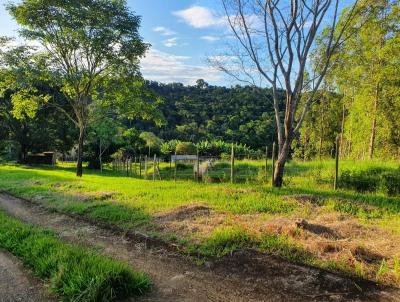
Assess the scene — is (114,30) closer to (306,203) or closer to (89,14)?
(89,14)

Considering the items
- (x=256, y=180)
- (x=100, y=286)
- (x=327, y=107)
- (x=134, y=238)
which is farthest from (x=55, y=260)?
(x=327, y=107)

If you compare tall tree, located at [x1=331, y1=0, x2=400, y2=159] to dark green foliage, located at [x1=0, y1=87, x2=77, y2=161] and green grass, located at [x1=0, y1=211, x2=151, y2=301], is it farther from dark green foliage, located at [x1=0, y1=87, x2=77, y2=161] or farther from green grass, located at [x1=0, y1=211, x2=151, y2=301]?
dark green foliage, located at [x1=0, y1=87, x2=77, y2=161]

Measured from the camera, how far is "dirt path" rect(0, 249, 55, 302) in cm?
457

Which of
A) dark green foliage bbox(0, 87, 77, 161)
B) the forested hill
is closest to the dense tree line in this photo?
the forested hill

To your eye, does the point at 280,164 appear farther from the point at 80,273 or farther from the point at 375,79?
the point at 375,79

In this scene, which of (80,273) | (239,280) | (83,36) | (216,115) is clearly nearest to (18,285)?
(80,273)

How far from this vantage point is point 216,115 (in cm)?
6125

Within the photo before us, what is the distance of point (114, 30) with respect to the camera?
19.2 metres

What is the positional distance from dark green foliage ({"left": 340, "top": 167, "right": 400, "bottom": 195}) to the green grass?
8.84 metres

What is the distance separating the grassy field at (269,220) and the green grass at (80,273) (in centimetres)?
150

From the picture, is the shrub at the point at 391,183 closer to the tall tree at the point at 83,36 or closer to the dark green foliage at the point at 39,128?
the tall tree at the point at 83,36

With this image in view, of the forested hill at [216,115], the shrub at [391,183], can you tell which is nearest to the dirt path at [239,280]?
the shrub at [391,183]

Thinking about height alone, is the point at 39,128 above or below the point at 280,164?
above

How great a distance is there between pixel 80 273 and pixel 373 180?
9.76 m
